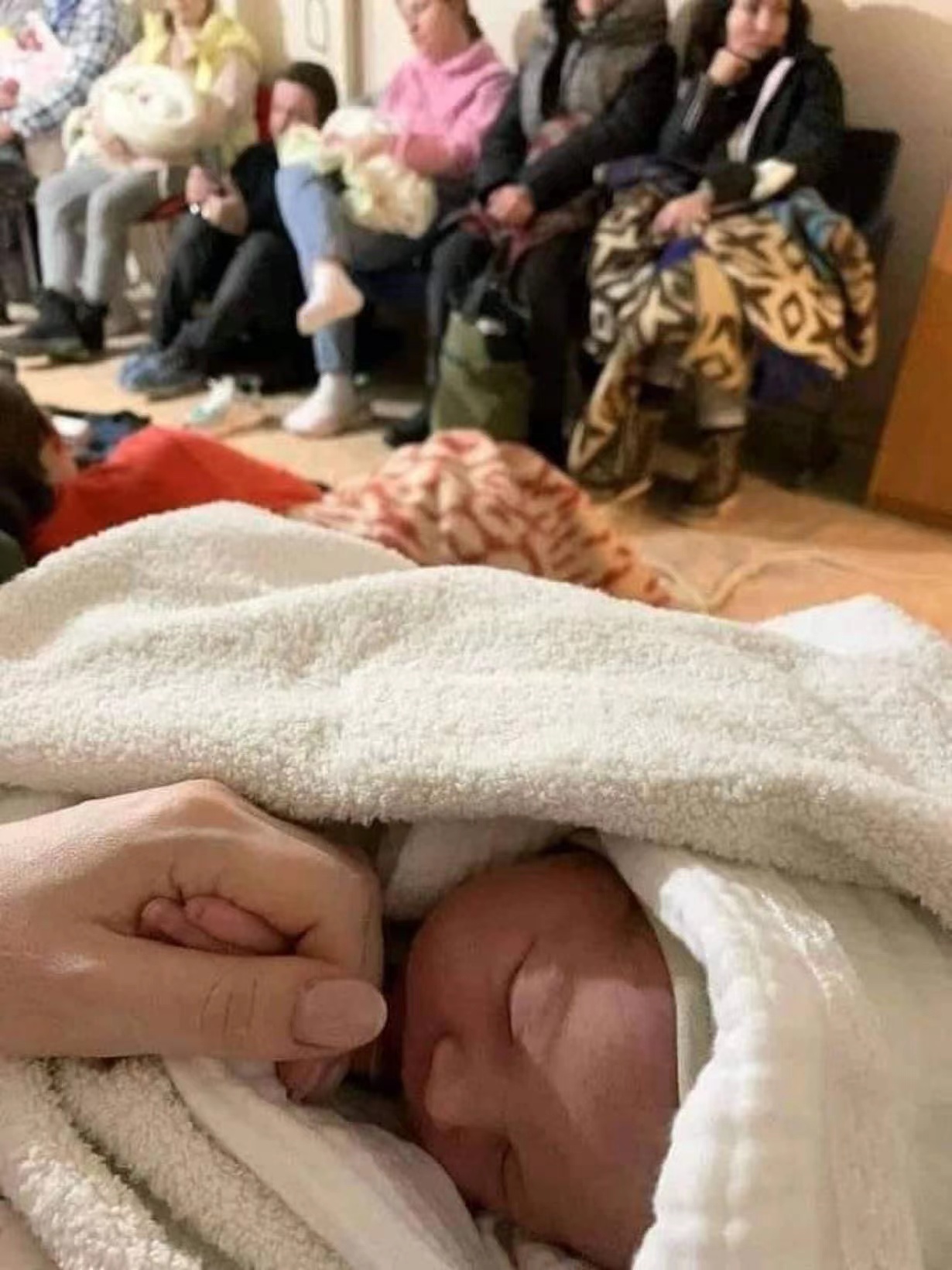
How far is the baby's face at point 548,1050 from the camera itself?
0.59m

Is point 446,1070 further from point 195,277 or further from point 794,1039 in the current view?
point 195,277

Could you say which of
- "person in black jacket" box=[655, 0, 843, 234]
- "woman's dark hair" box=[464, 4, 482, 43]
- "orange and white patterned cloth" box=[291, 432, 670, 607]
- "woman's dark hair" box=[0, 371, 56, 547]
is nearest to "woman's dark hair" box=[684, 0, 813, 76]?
"person in black jacket" box=[655, 0, 843, 234]

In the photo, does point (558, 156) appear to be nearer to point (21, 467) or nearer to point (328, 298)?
point (328, 298)

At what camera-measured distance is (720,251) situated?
227 cm

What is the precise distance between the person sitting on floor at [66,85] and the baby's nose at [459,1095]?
3268 millimetres

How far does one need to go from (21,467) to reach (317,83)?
233 centimetres

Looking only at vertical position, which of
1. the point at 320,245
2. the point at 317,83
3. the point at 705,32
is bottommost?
the point at 320,245

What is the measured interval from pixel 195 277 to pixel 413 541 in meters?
2.06

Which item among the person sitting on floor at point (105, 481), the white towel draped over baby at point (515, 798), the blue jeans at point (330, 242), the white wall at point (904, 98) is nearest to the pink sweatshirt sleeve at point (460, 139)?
the blue jeans at point (330, 242)

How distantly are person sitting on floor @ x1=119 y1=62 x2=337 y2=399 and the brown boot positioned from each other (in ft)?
3.56

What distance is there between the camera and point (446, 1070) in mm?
643

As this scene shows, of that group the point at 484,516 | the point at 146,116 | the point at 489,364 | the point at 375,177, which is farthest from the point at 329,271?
the point at 484,516

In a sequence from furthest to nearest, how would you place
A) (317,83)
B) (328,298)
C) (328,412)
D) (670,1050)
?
(317,83)
(328,412)
(328,298)
(670,1050)

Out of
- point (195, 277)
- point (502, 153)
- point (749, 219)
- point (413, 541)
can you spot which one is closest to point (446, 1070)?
point (413, 541)
